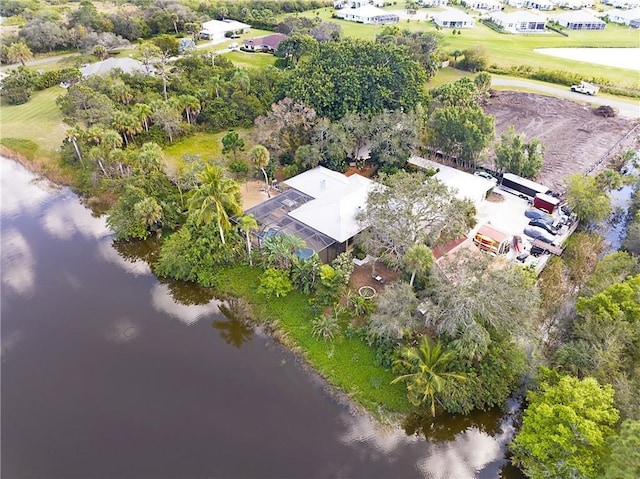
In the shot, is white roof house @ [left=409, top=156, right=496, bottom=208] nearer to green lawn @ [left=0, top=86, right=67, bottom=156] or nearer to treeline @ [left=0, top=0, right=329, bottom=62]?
green lawn @ [left=0, top=86, right=67, bottom=156]

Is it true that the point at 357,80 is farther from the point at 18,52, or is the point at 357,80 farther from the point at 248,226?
the point at 18,52

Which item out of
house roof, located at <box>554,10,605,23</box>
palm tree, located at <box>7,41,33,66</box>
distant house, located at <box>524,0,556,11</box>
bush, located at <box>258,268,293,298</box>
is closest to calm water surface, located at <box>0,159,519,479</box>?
bush, located at <box>258,268,293,298</box>

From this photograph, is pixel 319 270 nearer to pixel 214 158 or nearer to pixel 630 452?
pixel 630 452

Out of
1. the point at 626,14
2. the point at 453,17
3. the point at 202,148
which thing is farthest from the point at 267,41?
the point at 626,14

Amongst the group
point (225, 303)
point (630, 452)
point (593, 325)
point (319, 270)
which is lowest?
point (225, 303)

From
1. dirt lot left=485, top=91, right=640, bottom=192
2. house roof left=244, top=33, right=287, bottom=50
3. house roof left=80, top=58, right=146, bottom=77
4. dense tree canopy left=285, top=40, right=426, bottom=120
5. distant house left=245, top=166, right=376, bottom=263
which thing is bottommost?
dirt lot left=485, top=91, right=640, bottom=192

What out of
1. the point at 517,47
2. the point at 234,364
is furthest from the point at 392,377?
the point at 517,47
